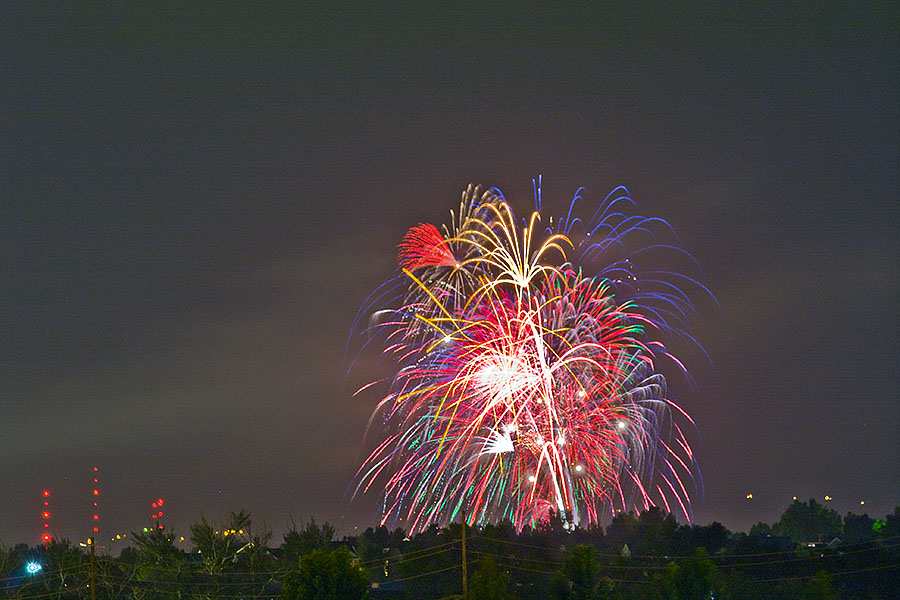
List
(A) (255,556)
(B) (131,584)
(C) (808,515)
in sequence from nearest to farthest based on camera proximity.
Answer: (B) (131,584)
(A) (255,556)
(C) (808,515)

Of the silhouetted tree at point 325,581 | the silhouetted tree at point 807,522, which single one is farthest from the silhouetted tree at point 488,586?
the silhouetted tree at point 807,522

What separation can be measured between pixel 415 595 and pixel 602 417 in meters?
36.6

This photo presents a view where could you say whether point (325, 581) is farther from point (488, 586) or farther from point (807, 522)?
point (807, 522)

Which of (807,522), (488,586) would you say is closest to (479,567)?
(488,586)

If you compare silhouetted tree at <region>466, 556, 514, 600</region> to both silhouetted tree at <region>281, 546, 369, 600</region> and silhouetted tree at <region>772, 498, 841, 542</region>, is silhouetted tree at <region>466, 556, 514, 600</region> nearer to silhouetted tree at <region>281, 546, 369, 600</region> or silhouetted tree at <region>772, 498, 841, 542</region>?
silhouetted tree at <region>281, 546, 369, 600</region>

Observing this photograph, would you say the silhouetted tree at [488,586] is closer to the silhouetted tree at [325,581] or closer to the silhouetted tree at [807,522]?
the silhouetted tree at [325,581]

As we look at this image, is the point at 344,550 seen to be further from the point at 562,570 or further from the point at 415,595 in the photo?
the point at 415,595

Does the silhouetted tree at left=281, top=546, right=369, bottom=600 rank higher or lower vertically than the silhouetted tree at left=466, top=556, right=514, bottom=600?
higher

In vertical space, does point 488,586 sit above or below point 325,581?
below

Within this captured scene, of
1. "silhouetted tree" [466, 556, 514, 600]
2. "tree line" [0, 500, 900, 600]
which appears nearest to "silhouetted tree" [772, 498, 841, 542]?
"tree line" [0, 500, 900, 600]

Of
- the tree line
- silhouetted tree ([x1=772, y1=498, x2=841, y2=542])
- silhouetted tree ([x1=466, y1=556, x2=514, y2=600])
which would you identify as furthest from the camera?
silhouetted tree ([x1=772, y1=498, x2=841, y2=542])

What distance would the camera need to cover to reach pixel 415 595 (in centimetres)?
7769

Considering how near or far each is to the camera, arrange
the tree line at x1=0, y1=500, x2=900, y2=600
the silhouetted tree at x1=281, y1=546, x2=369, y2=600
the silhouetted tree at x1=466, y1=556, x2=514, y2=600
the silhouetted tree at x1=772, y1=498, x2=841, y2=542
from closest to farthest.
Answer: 1. the silhouetted tree at x1=281, y1=546, x2=369, y2=600
2. the silhouetted tree at x1=466, y1=556, x2=514, y2=600
3. the tree line at x1=0, y1=500, x2=900, y2=600
4. the silhouetted tree at x1=772, y1=498, x2=841, y2=542

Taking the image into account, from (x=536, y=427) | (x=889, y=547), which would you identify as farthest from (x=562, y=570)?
(x=889, y=547)
